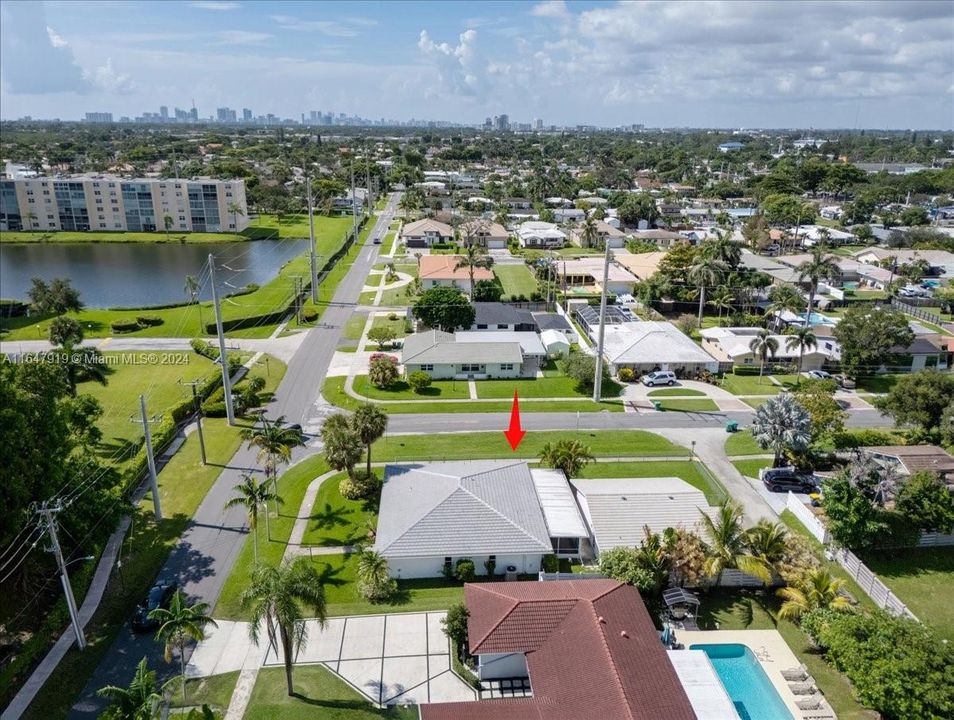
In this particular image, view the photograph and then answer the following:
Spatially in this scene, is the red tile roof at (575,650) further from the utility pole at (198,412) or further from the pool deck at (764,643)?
the utility pole at (198,412)

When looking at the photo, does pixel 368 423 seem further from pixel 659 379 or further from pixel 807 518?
pixel 659 379

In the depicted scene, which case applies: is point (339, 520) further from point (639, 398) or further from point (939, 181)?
point (939, 181)

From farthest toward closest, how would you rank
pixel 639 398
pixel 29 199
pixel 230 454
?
pixel 29 199
pixel 639 398
pixel 230 454

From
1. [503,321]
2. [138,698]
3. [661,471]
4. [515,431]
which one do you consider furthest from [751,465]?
[138,698]

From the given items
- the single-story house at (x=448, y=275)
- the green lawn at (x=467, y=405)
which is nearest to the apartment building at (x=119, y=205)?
the single-story house at (x=448, y=275)

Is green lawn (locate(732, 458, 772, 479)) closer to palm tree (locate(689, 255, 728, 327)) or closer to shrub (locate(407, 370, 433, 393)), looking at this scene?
shrub (locate(407, 370, 433, 393))

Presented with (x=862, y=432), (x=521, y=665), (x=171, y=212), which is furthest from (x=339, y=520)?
(x=171, y=212)
